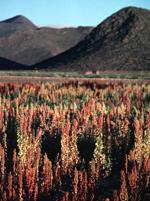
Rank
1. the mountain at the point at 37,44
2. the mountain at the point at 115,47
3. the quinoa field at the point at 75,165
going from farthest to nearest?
the mountain at the point at 37,44
the mountain at the point at 115,47
the quinoa field at the point at 75,165

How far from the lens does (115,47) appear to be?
93.6 m

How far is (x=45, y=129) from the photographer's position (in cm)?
742

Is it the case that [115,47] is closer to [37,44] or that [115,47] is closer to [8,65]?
[8,65]

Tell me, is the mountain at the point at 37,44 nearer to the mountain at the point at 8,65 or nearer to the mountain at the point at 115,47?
the mountain at the point at 8,65

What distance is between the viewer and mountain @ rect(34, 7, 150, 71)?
8825cm

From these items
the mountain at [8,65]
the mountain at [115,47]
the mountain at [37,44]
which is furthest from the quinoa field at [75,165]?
the mountain at [37,44]

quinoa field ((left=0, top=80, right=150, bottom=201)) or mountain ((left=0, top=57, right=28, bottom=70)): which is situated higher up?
quinoa field ((left=0, top=80, right=150, bottom=201))

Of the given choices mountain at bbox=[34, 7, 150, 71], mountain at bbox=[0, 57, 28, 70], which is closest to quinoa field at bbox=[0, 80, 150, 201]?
mountain at bbox=[34, 7, 150, 71]

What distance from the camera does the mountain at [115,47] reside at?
8825 centimetres

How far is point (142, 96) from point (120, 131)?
7683mm

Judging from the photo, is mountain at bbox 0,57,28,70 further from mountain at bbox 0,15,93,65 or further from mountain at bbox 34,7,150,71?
mountain at bbox 34,7,150,71

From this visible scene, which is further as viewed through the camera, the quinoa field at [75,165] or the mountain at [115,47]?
the mountain at [115,47]

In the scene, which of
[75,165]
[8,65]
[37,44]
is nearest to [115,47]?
[8,65]

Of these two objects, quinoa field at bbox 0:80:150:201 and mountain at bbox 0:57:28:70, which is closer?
quinoa field at bbox 0:80:150:201
